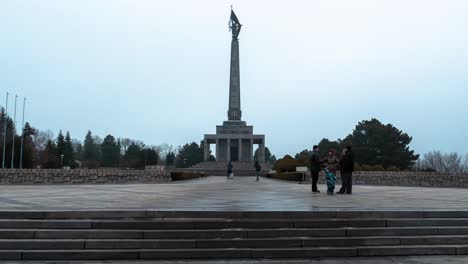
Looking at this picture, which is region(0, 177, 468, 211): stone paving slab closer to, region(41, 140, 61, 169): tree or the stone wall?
the stone wall

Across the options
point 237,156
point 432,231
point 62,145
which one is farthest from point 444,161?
point 432,231

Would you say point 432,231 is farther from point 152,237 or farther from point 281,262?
point 152,237

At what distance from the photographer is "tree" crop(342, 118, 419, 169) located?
54.9 metres

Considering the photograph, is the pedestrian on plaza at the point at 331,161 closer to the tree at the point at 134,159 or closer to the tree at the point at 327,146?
the tree at the point at 327,146

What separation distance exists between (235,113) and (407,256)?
53.9 m

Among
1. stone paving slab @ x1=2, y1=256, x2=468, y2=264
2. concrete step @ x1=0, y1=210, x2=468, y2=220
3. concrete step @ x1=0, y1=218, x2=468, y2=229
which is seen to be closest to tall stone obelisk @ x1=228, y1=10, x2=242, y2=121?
concrete step @ x1=0, y1=210, x2=468, y2=220

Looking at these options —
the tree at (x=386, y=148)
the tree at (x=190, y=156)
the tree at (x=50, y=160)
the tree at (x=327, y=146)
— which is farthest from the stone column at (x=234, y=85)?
the tree at (x=190, y=156)

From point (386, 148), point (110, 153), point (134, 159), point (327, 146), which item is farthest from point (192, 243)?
point (110, 153)

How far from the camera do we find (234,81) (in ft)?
196

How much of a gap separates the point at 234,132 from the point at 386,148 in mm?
19604

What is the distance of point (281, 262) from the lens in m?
7.59

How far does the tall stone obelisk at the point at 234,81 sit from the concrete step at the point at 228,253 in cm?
5208

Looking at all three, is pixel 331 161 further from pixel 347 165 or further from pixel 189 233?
pixel 189 233

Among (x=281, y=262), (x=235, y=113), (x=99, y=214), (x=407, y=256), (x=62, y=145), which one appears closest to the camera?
(x=281, y=262)
